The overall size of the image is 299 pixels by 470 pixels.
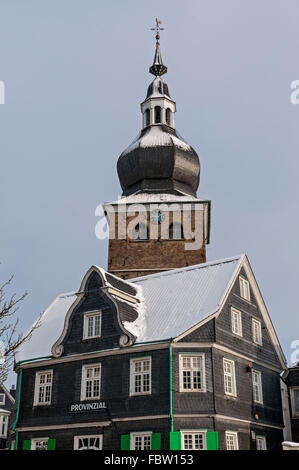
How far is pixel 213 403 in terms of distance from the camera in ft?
85.5

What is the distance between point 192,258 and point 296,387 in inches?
604

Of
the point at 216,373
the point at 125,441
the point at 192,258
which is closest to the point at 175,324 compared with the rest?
the point at 216,373

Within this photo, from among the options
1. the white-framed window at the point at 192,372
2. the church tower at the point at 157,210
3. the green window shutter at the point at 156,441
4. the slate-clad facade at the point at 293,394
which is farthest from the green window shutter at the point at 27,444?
the church tower at the point at 157,210

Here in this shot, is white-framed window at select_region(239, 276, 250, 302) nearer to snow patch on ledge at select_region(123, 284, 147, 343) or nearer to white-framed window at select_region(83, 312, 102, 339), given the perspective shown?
snow patch on ledge at select_region(123, 284, 147, 343)

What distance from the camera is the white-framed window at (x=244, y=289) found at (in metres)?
31.1

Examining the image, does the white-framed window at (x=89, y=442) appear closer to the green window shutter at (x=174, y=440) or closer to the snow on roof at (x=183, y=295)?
the green window shutter at (x=174, y=440)

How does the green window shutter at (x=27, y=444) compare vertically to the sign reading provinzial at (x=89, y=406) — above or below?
below

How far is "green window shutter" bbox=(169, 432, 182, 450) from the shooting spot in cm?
2492

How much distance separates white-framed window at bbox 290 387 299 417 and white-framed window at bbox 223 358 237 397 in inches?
257

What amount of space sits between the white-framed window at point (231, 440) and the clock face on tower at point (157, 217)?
22601 millimetres

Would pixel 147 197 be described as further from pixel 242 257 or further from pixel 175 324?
pixel 175 324

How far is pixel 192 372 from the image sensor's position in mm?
26578

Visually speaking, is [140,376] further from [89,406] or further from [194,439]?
[194,439]

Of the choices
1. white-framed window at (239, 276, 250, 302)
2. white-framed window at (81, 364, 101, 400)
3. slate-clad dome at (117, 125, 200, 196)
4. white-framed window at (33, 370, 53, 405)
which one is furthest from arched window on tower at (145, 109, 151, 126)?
white-framed window at (81, 364, 101, 400)
